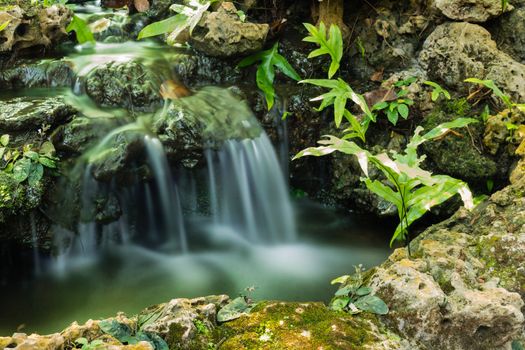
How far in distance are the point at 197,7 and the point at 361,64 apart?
2338 millimetres

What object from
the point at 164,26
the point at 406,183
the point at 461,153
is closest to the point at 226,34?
the point at 164,26

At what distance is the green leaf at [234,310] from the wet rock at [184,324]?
A: 31 millimetres

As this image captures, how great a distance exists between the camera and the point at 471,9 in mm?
5352

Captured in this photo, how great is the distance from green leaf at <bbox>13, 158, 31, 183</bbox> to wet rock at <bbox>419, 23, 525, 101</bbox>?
4.64 metres

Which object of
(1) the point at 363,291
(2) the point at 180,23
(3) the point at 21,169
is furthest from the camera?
(2) the point at 180,23

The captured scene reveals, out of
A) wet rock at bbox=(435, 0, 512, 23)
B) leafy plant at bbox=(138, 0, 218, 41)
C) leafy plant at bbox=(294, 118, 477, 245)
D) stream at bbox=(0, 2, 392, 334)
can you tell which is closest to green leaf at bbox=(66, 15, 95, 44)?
stream at bbox=(0, 2, 392, 334)

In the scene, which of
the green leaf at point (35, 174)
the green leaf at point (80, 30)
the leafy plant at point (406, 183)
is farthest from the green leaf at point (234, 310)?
the green leaf at point (80, 30)

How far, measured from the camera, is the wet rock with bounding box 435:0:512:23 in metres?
5.31

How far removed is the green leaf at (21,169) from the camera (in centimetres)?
425

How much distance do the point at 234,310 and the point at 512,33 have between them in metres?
5.22

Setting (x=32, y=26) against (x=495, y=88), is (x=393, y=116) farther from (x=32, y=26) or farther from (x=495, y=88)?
(x=32, y=26)

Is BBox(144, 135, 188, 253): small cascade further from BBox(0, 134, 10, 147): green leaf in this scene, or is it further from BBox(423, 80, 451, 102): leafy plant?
BBox(423, 80, 451, 102): leafy plant

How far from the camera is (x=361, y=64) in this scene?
6234 millimetres

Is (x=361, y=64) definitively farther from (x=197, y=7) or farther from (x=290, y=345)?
(x=290, y=345)
